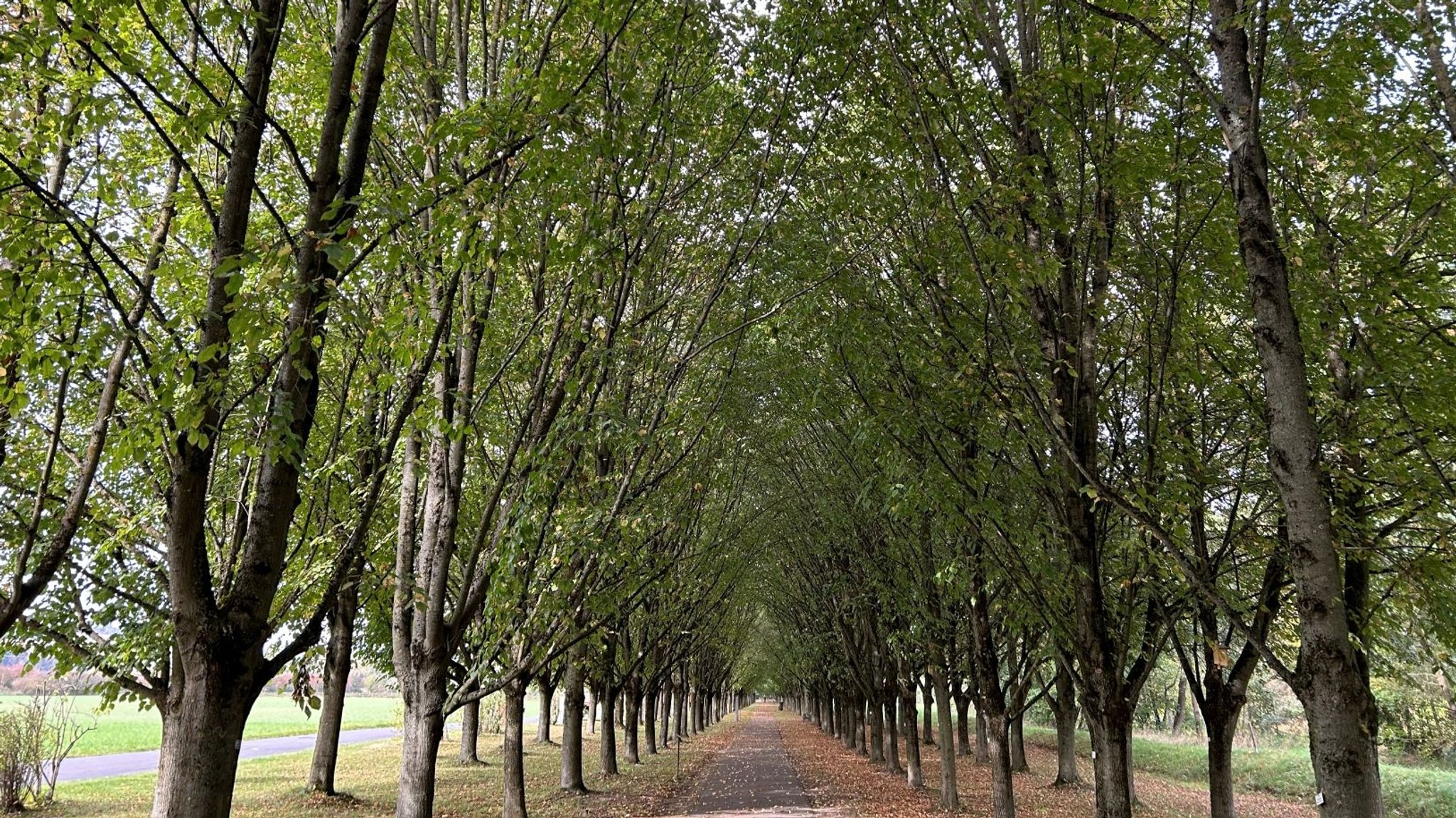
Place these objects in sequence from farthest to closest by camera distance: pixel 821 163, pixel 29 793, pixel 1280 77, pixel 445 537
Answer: pixel 29 793, pixel 821 163, pixel 445 537, pixel 1280 77

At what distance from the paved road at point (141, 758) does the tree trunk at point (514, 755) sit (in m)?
16.0

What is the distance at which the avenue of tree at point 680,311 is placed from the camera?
11.4ft

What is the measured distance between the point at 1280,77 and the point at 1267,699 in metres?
36.2

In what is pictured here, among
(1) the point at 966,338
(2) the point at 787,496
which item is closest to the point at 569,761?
(2) the point at 787,496

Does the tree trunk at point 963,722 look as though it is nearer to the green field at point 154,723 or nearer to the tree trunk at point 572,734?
the tree trunk at point 572,734

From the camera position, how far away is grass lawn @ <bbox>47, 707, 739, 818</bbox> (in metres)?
15.2

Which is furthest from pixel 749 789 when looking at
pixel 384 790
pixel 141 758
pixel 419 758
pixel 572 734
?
pixel 141 758

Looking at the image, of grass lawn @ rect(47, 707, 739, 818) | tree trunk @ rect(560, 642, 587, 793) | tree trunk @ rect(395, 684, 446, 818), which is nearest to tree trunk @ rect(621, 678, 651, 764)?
grass lawn @ rect(47, 707, 739, 818)

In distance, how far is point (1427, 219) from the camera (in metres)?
7.02

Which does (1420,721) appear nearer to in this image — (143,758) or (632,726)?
(632,726)

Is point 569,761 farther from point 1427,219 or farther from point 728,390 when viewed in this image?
point 1427,219

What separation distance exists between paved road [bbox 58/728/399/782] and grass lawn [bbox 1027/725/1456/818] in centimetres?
3308

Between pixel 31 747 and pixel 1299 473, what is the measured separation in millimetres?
21731

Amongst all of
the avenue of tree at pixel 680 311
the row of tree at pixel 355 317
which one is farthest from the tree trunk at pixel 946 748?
the row of tree at pixel 355 317
